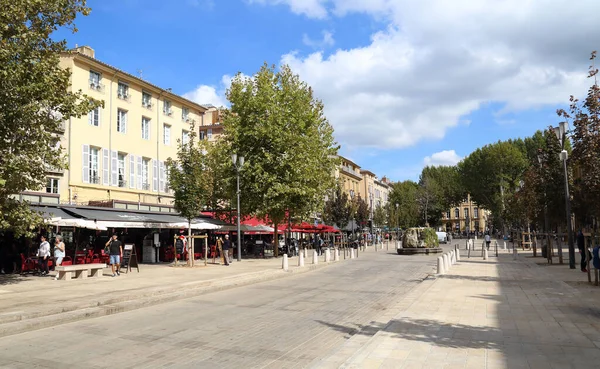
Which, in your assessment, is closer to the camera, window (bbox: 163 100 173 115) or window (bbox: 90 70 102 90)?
window (bbox: 90 70 102 90)

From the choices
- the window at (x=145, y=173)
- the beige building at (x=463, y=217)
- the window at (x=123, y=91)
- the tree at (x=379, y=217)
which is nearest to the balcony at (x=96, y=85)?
the window at (x=123, y=91)

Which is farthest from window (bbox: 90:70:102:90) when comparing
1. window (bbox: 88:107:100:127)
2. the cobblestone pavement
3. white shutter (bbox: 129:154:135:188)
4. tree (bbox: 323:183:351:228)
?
tree (bbox: 323:183:351:228)

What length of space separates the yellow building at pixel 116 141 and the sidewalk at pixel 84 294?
1049cm

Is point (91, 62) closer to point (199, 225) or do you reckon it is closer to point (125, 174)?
point (125, 174)

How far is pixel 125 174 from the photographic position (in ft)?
106

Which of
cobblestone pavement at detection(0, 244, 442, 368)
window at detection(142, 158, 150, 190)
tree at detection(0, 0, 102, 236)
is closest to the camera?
cobblestone pavement at detection(0, 244, 442, 368)

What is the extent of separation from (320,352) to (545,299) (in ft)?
22.5

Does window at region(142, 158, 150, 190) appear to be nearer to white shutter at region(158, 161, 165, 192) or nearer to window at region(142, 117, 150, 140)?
white shutter at region(158, 161, 165, 192)

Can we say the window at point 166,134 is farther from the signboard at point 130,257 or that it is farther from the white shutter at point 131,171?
the signboard at point 130,257

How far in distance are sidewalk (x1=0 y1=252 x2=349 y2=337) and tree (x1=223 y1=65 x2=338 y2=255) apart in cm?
961

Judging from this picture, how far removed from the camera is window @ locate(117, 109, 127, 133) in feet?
106

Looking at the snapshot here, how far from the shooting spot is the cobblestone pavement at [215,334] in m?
6.27

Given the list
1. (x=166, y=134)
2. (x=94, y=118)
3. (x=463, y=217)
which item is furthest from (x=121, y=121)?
(x=463, y=217)

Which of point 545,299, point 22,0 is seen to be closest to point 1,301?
point 22,0
